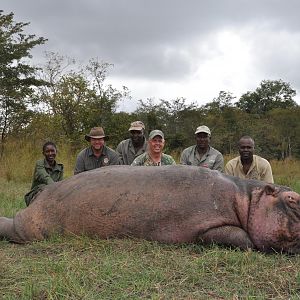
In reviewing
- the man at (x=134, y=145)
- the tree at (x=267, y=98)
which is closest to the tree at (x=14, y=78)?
the man at (x=134, y=145)

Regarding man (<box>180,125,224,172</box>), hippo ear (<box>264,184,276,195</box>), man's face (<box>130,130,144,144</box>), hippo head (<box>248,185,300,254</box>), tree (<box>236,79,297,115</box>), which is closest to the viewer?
hippo head (<box>248,185,300,254</box>)

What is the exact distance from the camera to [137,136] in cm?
803

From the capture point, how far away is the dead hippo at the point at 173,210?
14.8 feet

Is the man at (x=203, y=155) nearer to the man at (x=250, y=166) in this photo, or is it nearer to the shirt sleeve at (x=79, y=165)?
the man at (x=250, y=166)

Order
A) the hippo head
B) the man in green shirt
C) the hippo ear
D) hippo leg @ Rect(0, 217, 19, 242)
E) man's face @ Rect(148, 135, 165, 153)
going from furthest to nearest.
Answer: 1. the man in green shirt
2. man's face @ Rect(148, 135, 165, 153)
3. hippo leg @ Rect(0, 217, 19, 242)
4. the hippo ear
5. the hippo head

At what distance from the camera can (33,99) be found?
2352cm

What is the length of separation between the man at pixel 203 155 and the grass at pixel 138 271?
10.5 feet

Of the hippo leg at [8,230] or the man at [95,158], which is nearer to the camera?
the hippo leg at [8,230]

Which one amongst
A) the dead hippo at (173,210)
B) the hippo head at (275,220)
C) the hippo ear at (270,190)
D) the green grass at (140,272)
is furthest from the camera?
the hippo ear at (270,190)

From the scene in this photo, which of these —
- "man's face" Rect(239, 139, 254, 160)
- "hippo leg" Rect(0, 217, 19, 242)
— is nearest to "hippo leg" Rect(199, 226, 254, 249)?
"hippo leg" Rect(0, 217, 19, 242)

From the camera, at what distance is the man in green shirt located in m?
7.24

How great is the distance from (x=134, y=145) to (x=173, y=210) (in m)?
3.60

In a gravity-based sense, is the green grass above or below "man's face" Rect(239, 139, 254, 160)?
below

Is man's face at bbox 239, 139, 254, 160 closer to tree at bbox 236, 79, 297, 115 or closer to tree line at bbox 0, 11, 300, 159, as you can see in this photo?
tree line at bbox 0, 11, 300, 159
